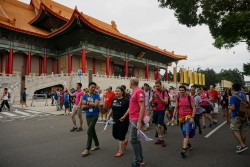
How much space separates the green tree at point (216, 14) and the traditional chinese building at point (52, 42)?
13.5m

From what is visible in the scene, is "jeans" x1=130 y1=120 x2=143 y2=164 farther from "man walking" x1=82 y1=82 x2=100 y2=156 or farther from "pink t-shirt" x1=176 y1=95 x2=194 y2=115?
"pink t-shirt" x1=176 y1=95 x2=194 y2=115

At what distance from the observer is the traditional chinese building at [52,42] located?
834 inches

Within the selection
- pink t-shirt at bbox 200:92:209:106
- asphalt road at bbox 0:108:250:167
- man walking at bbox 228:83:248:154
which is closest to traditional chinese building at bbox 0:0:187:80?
pink t-shirt at bbox 200:92:209:106

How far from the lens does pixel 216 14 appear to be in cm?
818

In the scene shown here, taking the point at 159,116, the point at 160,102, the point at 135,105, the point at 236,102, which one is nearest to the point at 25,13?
the point at 160,102

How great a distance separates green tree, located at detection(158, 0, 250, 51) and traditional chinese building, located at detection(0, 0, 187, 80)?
44.4ft

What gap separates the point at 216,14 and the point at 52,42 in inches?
879

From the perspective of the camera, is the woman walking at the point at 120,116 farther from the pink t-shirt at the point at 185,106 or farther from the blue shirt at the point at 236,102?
the blue shirt at the point at 236,102

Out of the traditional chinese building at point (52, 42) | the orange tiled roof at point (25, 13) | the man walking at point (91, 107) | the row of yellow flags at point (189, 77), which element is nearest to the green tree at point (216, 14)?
the man walking at point (91, 107)

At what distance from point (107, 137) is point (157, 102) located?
1977 mm

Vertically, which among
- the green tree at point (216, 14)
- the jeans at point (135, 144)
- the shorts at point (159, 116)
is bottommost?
the jeans at point (135, 144)

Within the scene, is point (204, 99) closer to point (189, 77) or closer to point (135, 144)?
point (135, 144)

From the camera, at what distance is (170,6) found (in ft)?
28.1

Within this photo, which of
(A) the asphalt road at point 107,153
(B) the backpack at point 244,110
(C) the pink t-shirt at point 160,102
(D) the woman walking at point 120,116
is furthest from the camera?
(C) the pink t-shirt at point 160,102
